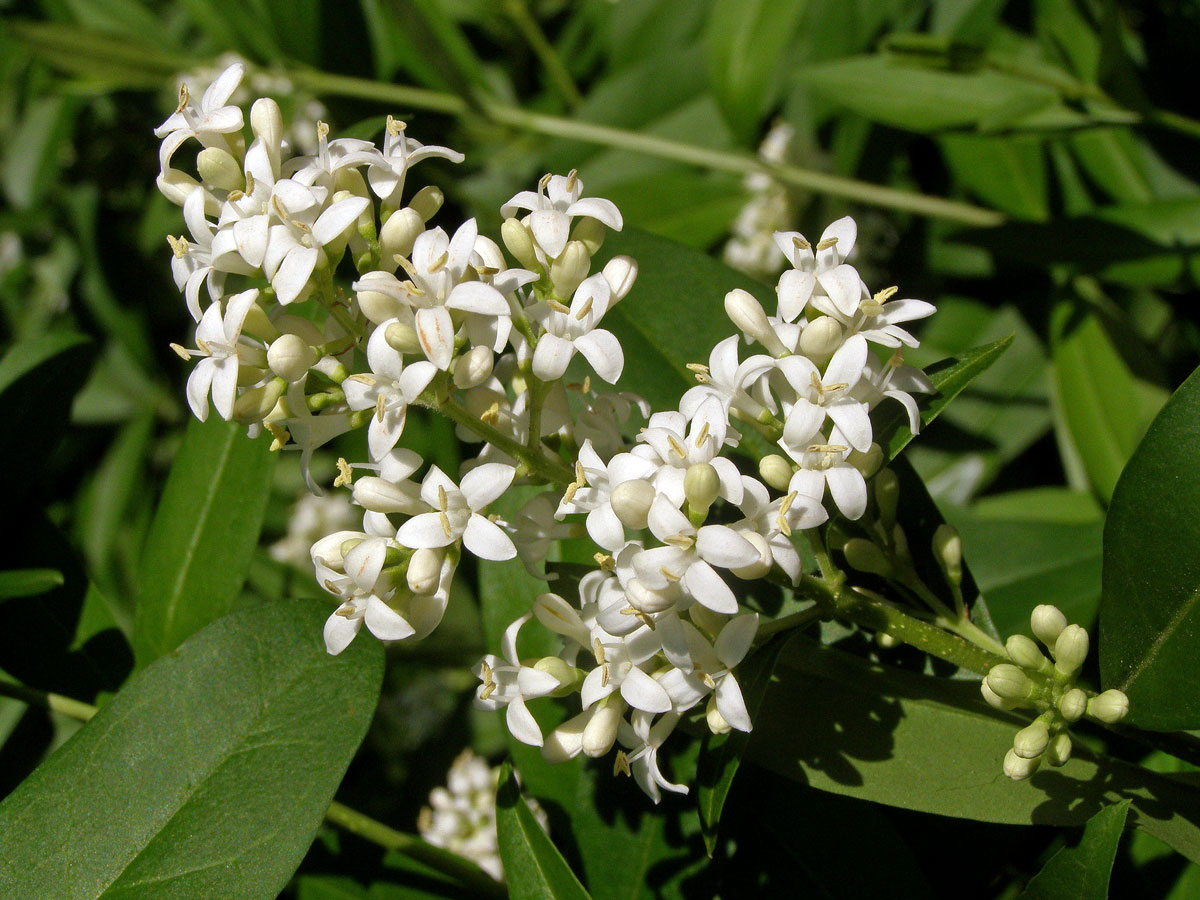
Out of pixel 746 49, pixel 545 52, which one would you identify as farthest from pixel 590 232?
pixel 545 52

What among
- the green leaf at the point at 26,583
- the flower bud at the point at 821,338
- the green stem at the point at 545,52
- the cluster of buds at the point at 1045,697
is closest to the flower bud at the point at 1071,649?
the cluster of buds at the point at 1045,697

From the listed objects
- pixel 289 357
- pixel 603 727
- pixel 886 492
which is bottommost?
pixel 603 727

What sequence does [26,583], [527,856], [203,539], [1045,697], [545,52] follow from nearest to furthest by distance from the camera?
1. [1045,697]
2. [527,856]
3. [26,583]
4. [203,539]
5. [545,52]

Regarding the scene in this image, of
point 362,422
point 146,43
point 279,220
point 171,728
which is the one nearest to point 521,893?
point 171,728

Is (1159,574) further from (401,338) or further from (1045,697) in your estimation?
(401,338)

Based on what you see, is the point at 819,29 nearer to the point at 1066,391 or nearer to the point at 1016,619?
the point at 1066,391

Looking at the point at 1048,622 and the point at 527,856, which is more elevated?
the point at 1048,622

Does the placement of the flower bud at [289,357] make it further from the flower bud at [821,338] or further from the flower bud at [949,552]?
the flower bud at [949,552]
